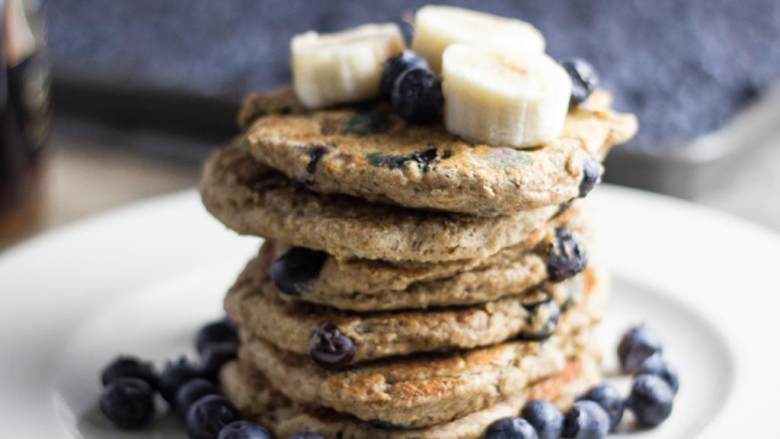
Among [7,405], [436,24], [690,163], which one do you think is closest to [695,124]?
[690,163]

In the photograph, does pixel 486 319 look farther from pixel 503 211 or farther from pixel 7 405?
pixel 7 405

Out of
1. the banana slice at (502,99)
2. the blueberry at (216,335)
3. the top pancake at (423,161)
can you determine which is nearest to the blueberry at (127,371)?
the blueberry at (216,335)

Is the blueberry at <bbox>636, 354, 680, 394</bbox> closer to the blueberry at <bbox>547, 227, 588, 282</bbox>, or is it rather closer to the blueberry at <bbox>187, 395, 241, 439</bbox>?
the blueberry at <bbox>547, 227, 588, 282</bbox>

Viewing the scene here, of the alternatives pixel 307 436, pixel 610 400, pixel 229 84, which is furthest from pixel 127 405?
pixel 229 84

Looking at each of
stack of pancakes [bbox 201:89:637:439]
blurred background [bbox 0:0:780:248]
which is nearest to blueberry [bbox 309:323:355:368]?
stack of pancakes [bbox 201:89:637:439]

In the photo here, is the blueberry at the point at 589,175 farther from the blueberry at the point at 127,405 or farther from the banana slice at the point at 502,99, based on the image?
the blueberry at the point at 127,405
